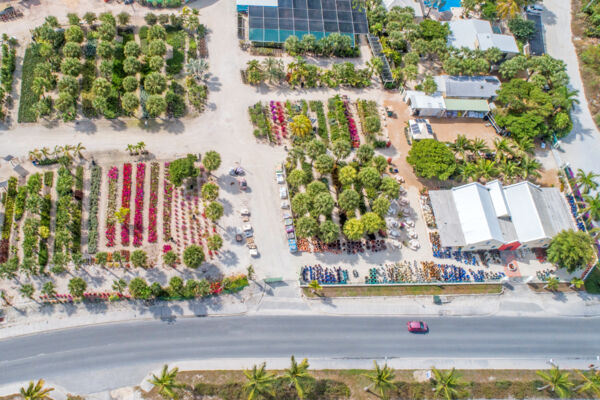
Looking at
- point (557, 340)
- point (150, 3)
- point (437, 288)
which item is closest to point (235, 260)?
point (437, 288)

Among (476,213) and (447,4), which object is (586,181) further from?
(447,4)

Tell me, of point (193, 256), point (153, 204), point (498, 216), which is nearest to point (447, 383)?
point (498, 216)

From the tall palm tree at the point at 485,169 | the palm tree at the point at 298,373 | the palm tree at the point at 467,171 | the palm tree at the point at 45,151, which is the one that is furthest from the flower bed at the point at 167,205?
the tall palm tree at the point at 485,169

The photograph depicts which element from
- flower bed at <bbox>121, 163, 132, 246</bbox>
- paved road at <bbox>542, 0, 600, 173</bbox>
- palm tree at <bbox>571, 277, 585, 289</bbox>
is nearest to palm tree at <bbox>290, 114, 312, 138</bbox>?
flower bed at <bbox>121, 163, 132, 246</bbox>

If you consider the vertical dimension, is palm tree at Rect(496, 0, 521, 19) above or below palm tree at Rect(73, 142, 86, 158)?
above

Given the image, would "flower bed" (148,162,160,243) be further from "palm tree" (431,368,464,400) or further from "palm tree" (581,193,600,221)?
"palm tree" (581,193,600,221)

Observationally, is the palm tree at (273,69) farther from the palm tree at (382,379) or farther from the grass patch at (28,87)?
the palm tree at (382,379)

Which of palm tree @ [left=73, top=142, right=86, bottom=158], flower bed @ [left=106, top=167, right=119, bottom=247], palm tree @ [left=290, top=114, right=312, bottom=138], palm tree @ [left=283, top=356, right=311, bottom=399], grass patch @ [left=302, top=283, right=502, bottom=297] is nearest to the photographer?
palm tree @ [left=283, top=356, right=311, bottom=399]
